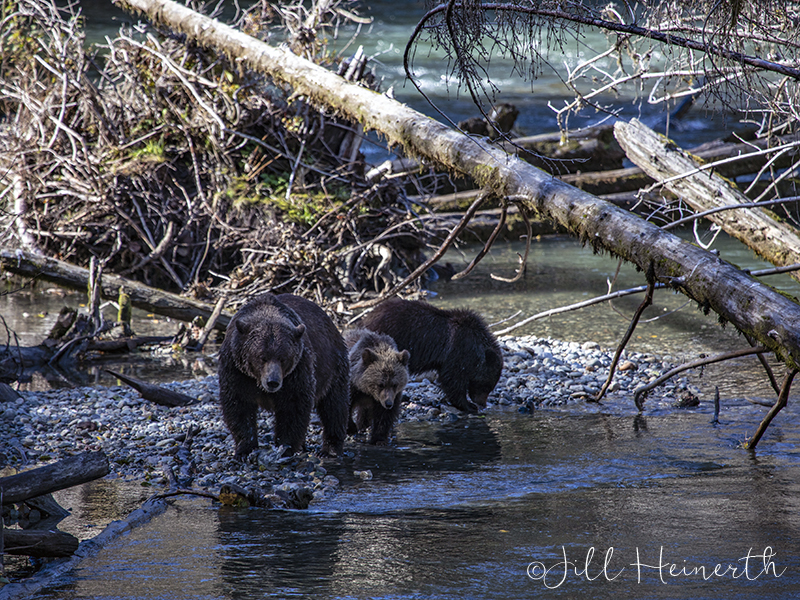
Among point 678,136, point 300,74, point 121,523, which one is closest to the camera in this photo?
point 121,523

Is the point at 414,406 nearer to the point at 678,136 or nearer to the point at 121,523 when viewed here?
the point at 121,523

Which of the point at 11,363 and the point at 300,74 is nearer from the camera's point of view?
the point at 11,363

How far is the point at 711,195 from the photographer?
778cm

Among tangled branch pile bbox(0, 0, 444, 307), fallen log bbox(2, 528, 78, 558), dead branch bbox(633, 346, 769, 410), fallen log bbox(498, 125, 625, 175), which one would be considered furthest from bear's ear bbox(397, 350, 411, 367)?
fallen log bbox(498, 125, 625, 175)

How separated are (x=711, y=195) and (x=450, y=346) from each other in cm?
291

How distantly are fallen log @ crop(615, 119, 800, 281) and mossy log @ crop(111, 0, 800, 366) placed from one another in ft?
4.90

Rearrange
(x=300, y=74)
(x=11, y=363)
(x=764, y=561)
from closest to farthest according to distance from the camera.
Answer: (x=764, y=561)
(x=11, y=363)
(x=300, y=74)

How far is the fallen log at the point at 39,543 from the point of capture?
11.8ft

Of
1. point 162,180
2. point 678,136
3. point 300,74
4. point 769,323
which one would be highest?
point 678,136

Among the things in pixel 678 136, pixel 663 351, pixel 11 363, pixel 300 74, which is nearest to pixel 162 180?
pixel 300 74

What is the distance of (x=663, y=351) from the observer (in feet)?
28.7

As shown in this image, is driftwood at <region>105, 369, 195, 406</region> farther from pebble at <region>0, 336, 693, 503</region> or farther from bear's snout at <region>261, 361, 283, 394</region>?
bear's snout at <region>261, 361, 283, 394</region>

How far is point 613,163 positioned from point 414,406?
10.2 metres

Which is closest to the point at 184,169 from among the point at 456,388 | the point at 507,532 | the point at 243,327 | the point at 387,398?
the point at 456,388
